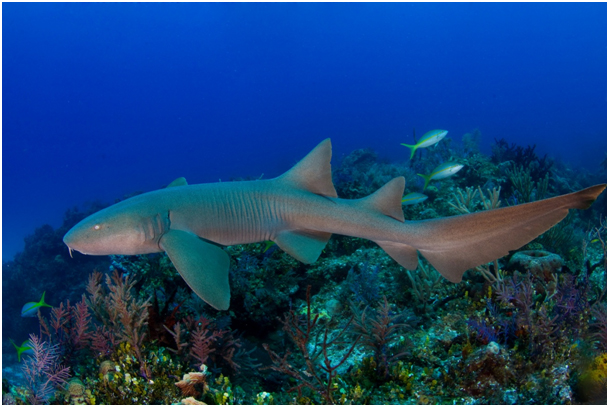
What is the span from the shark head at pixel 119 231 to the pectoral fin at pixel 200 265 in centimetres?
18

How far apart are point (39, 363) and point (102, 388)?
29.4 inches

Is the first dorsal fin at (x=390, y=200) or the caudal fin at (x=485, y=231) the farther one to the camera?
the first dorsal fin at (x=390, y=200)

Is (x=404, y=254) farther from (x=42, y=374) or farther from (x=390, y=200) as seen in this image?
(x=42, y=374)

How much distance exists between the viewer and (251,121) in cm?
16262

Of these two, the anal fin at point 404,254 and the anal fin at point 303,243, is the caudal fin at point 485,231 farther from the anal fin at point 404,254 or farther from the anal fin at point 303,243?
the anal fin at point 303,243

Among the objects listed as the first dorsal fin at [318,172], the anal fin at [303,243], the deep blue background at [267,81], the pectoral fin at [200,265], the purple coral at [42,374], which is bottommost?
the purple coral at [42,374]

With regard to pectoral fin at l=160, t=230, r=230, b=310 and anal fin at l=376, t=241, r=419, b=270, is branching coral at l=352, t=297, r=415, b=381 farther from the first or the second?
pectoral fin at l=160, t=230, r=230, b=310

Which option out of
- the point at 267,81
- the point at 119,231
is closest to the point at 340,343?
the point at 119,231

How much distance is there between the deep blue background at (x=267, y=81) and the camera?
118438mm

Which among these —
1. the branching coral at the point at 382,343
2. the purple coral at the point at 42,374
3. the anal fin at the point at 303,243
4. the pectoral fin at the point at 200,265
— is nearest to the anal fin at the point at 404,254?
the branching coral at the point at 382,343

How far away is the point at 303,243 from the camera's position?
3482 mm

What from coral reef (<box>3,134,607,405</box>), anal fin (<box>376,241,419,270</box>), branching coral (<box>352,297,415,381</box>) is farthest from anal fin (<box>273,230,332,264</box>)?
branching coral (<box>352,297,415,381</box>)

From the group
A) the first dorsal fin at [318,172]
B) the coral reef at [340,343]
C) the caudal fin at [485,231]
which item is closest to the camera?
the caudal fin at [485,231]

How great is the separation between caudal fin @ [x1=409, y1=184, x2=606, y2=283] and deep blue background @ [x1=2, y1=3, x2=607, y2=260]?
98.7 metres
